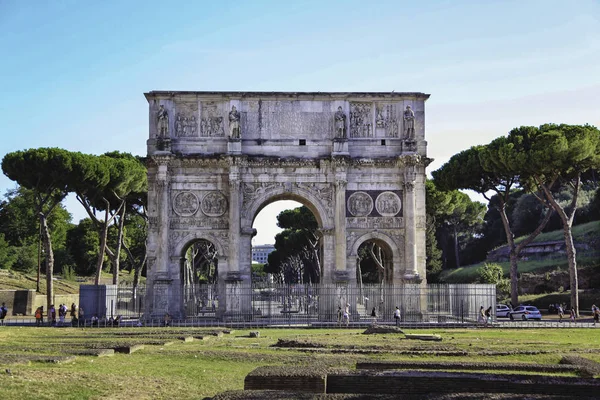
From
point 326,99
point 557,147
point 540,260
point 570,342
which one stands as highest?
point 326,99

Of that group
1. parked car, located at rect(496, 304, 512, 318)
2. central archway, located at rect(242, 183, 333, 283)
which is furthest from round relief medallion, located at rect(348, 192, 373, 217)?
parked car, located at rect(496, 304, 512, 318)

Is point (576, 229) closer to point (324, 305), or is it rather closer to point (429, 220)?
point (429, 220)

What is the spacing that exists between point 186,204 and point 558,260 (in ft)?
99.8

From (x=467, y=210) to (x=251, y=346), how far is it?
53.1 m

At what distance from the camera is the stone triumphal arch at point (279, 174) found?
105 ft

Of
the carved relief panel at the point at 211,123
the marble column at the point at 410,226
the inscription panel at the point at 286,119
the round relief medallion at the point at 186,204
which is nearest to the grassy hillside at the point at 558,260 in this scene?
the marble column at the point at 410,226

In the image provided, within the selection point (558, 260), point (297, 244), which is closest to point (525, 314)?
point (558, 260)

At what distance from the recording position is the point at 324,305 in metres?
30.8

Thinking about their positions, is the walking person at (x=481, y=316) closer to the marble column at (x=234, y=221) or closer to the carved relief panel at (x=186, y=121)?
the marble column at (x=234, y=221)

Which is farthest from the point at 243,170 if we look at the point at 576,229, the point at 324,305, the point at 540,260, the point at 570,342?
the point at 576,229

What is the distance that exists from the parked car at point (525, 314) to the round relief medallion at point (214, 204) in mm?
14679

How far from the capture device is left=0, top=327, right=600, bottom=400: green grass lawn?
10656mm

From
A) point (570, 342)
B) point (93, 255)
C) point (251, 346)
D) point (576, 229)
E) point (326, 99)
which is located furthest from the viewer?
point (93, 255)

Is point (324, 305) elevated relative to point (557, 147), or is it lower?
lower
